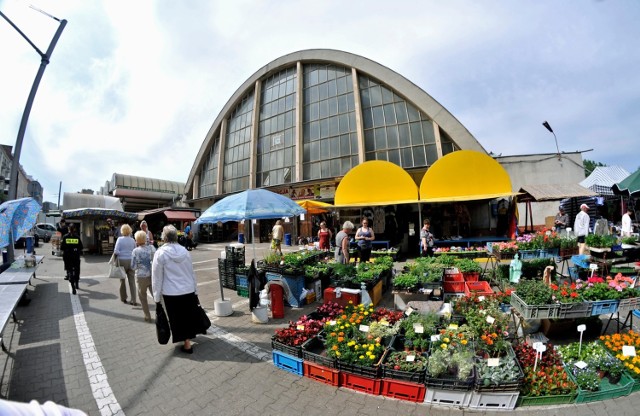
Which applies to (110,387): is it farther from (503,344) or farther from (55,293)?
(55,293)

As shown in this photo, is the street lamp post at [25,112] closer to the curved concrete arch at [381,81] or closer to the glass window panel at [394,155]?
the glass window panel at [394,155]

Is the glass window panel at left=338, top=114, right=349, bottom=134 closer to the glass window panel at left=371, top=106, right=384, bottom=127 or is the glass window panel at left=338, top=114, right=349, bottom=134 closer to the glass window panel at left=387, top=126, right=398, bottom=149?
the glass window panel at left=371, top=106, right=384, bottom=127

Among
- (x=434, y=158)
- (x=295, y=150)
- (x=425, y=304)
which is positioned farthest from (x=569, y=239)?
(x=295, y=150)

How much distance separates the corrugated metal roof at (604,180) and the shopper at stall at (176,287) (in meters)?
17.2

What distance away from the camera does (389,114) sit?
21172 mm

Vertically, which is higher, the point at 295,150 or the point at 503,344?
the point at 295,150

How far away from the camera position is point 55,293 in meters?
8.51

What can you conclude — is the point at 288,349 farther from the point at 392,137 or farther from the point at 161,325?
the point at 392,137

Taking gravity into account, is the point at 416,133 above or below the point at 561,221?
above

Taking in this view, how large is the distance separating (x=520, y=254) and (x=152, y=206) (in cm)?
4497

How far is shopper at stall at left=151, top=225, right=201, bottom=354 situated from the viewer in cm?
449

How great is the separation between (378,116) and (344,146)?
10.9 feet

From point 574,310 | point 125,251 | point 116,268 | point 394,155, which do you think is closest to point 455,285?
point 574,310

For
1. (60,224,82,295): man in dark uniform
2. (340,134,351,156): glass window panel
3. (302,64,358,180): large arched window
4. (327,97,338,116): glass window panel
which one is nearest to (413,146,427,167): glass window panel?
(302,64,358,180): large arched window
